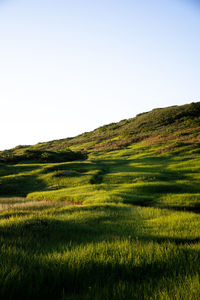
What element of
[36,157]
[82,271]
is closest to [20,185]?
[36,157]

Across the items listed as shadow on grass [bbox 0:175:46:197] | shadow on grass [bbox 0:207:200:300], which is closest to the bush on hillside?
shadow on grass [bbox 0:175:46:197]

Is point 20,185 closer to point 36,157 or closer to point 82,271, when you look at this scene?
point 36,157

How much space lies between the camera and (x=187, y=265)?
4.12 meters

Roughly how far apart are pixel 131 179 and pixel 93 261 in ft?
71.1

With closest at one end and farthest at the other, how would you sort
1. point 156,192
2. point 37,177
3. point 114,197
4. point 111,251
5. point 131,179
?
point 111,251, point 114,197, point 156,192, point 131,179, point 37,177

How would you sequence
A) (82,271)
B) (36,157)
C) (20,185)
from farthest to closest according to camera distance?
(36,157) < (20,185) < (82,271)

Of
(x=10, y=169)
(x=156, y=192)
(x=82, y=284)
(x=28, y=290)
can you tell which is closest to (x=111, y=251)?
(x=82, y=284)

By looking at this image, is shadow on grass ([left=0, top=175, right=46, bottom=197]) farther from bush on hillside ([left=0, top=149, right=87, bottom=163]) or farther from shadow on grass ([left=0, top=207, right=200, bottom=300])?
shadow on grass ([left=0, top=207, right=200, bottom=300])

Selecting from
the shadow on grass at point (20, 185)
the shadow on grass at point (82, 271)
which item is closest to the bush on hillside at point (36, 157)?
the shadow on grass at point (20, 185)

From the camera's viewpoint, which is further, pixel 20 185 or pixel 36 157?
pixel 36 157

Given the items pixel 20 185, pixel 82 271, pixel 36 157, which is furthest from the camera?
pixel 36 157

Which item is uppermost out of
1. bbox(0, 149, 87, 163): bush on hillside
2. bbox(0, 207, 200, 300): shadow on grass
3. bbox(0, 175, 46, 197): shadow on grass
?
bbox(0, 149, 87, 163): bush on hillside

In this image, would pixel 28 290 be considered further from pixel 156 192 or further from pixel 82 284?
pixel 156 192

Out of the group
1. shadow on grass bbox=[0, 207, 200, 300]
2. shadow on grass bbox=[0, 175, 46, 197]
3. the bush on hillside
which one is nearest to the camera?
shadow on grass bbox=[0, 207, 200, 300]
